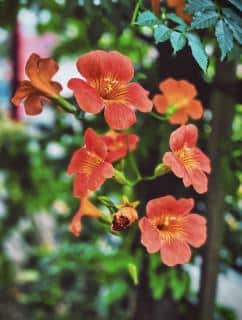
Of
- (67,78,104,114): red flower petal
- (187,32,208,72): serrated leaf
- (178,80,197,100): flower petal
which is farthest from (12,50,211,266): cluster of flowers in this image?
(178,80,197,100): flower petal

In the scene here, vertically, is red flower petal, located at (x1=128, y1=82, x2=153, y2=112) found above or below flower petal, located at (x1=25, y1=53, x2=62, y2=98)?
above

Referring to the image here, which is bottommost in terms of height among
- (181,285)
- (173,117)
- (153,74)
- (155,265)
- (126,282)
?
(126,282)

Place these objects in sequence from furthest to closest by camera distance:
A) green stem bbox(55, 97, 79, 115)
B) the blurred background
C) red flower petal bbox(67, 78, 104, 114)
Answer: the blurred background < green stem bbox(55, 97, 79, 115) < red flower petal bbox(67, 78, 104, 114)

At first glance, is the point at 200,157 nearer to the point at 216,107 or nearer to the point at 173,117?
the point at 173,117

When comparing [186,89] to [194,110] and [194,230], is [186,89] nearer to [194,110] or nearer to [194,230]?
[194,110]

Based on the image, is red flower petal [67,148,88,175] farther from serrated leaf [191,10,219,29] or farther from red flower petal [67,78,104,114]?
serrated leaf [191,10,219,29]

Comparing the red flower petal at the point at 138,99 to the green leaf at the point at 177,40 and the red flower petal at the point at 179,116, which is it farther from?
the red flower petal at the point at 179,116

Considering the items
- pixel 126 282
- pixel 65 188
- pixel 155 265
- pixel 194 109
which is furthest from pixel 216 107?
pixel 65 188
